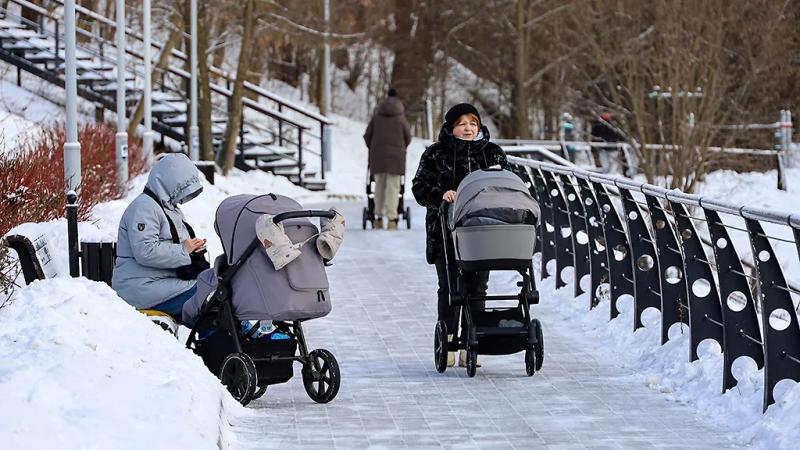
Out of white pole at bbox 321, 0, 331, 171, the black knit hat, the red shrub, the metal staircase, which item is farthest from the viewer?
white pole at bbox 321, 0, 331, 171

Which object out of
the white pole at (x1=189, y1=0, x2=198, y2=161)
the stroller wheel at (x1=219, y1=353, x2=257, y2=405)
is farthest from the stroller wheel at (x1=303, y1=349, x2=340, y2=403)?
the white pole at (x1=189, y1=0, x2=198, y2=161)

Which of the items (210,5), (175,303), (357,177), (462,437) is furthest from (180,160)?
(357,177)

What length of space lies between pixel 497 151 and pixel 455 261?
0.77 meters

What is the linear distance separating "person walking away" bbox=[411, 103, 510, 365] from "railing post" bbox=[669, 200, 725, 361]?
3.80 feet

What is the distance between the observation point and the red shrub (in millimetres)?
14055

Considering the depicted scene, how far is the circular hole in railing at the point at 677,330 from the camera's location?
11318 mm

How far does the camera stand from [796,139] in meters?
37.2

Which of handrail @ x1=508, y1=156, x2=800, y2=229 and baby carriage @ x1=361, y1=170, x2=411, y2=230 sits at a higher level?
handrail @ x1=508, y1=156, x2=800, y2=229

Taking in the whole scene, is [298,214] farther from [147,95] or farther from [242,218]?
[147,95]

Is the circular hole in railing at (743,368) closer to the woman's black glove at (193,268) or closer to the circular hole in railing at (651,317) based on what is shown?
the circular hole in railing at (651,317)

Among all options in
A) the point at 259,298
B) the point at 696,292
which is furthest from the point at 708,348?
the point at 259,298

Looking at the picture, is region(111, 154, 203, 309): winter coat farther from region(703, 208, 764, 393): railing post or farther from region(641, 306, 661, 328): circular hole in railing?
region(641, 306, 661, 328): circular hole in railing

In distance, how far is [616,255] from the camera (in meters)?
13.4

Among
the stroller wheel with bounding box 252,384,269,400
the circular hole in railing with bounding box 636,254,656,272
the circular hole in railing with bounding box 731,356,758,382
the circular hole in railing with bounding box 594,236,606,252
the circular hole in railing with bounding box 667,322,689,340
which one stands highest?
the circular hole in railing with bounding box 636,254,656,272
